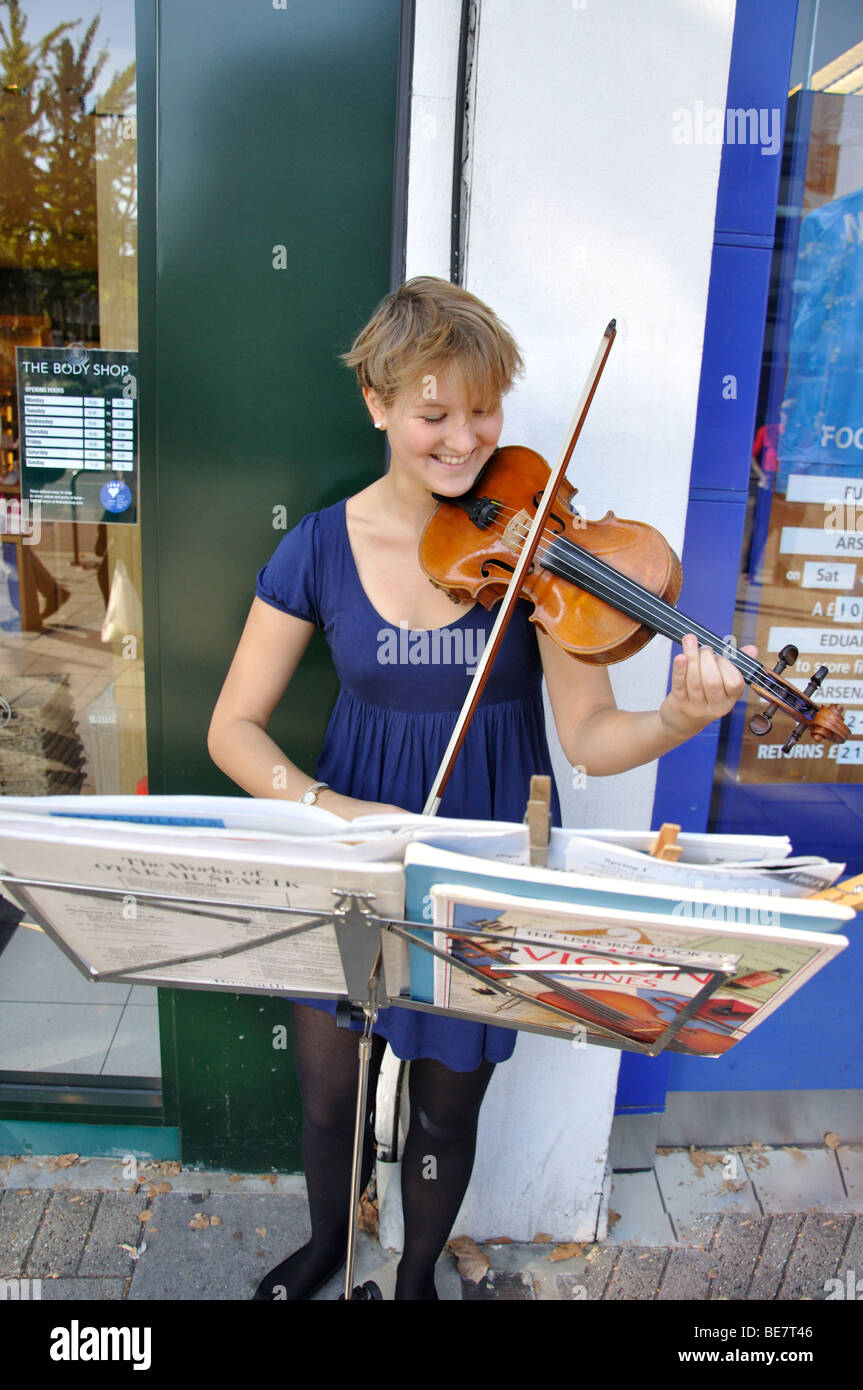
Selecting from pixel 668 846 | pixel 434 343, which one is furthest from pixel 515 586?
pixel 668 846

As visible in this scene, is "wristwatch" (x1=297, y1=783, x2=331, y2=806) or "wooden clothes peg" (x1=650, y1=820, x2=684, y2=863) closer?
"wooden clothes peg" (x1=650, y1=820, x2=684, y2=863)

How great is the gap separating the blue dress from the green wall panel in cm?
43

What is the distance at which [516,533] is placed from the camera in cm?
160

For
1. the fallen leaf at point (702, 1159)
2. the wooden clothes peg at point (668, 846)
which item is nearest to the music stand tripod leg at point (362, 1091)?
the wooden clothes peg at point (668, 846)

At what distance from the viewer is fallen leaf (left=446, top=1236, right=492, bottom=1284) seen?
90.3 inches

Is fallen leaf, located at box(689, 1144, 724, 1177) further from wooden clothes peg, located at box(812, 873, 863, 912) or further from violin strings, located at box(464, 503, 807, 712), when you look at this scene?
wooden clothes peg, located at box(812, 873, 863, 912)

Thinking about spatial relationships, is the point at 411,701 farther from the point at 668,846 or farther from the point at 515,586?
the point at 668,846

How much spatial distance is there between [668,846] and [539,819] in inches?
5.7

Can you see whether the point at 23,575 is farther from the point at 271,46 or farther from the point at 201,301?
the point at 271,46

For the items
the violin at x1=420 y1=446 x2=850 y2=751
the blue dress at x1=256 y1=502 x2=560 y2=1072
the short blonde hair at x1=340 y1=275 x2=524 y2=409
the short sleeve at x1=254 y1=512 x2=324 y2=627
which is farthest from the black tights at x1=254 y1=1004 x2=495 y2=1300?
the short blonde hair at x1=340 y1=275 x2=524 y2=409

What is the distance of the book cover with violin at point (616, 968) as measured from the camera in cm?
99

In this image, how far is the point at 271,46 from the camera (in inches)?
75.3

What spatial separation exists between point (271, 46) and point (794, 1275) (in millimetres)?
3020
